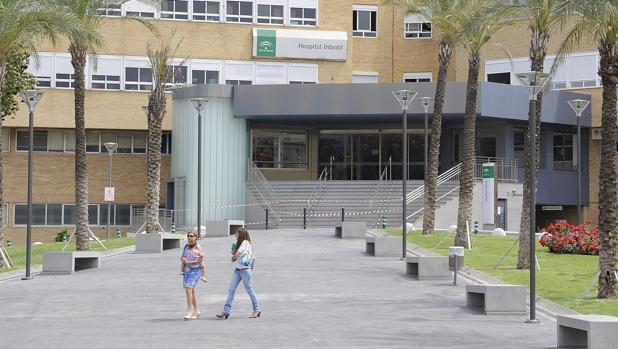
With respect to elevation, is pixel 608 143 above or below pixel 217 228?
above

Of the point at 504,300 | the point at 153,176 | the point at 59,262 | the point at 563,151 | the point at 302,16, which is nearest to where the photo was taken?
the point at 504,300

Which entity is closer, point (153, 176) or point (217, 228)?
point (153, 176)

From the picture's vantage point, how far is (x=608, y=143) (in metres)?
21.5

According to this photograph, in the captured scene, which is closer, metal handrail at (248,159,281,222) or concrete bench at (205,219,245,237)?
concrete bench at (205,219,245,237)

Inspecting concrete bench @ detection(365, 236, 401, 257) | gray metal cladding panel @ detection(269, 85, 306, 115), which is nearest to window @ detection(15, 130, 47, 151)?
gray metal cladding panel @ detection(269, 85, 306, 115)

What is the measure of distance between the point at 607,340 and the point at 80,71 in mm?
25977

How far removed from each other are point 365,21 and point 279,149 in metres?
10.6

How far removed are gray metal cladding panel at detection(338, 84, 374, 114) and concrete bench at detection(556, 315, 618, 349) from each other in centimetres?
3831

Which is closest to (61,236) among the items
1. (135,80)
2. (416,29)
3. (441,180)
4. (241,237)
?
(135,80)

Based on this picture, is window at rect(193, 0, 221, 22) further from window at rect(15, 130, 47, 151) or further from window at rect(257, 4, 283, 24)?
window at rect(15, 130, 47, 151)

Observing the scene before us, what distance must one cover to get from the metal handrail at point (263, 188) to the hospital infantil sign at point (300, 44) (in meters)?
7.32

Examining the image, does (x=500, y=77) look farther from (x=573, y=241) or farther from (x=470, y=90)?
(x=573, y=241)

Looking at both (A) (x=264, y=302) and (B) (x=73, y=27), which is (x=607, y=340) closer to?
(A) (x=264, y=302)

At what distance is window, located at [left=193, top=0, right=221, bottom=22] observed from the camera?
58.6m
